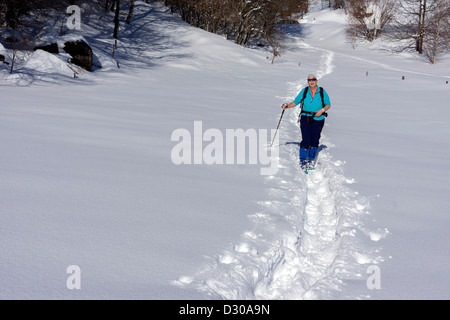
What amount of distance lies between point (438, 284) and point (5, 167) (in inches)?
207

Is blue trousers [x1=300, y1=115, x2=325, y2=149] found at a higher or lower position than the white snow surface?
higher

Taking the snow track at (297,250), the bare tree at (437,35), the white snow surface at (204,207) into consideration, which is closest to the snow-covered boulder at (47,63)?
the white snow surface at (204,207)

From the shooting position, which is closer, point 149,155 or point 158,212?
point 158,212

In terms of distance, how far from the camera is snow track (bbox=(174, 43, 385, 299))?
3.34 metres

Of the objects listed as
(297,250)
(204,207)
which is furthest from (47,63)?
(297,250)

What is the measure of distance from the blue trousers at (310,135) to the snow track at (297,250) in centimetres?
126

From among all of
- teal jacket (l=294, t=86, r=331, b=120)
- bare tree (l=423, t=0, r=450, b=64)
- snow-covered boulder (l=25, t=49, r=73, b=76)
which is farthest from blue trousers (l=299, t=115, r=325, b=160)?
bare tree (l=423, t=0, r=450, b=64)

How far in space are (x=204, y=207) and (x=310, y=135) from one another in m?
3.49

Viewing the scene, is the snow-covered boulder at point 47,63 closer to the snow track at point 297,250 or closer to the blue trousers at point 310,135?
the blue trousers at point 310,135

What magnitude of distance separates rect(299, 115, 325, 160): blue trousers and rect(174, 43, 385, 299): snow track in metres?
1.26

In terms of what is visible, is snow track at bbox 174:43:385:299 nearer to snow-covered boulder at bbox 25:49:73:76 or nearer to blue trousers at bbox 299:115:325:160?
blue trousers at bbox 299:115:325:160

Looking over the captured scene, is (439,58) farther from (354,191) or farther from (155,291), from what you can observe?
(155,291)

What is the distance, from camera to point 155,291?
293 cm

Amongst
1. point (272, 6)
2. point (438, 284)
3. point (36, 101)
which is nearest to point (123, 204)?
point (438, 284)
